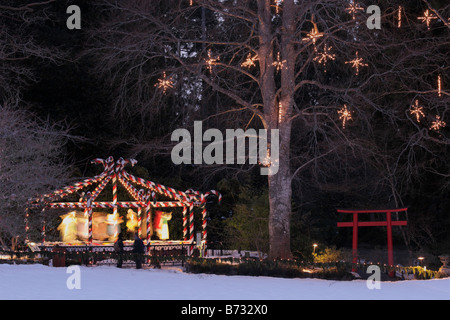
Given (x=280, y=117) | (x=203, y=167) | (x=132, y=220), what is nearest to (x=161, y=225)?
(x=132, y=220)

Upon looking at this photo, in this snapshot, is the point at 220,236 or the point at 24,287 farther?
the point at 220,236

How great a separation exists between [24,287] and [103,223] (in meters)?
12.4

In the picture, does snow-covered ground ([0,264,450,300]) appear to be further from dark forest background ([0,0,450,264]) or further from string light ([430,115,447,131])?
dark forest background ([0,0,450,264])

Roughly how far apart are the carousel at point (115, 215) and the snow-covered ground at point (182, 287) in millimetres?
6213

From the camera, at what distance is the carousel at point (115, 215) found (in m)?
23.6

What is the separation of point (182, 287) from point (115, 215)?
447 inches

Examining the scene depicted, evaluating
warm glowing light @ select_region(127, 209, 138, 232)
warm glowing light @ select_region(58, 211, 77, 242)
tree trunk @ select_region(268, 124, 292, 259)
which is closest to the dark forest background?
warm glowing light @ select_region(58, 211, 77, 242)

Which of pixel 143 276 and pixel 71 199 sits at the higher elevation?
pixel 71 199

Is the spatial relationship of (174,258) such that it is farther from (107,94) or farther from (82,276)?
(107,94)
